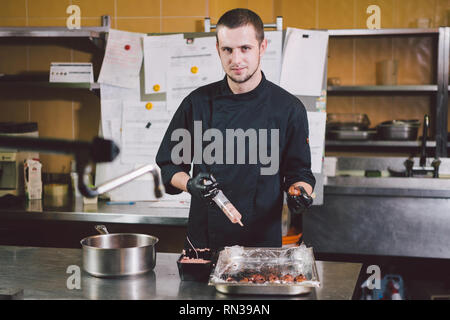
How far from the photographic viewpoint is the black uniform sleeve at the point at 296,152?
2096 mm

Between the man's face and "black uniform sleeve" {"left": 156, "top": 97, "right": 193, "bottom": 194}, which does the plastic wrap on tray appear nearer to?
"black uniform sleeve" {"left": 156, "top": 97, "right": 193, "bottom": 194}

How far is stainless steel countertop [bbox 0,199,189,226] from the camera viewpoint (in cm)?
266

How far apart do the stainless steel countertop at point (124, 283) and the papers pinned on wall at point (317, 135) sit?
1.27m

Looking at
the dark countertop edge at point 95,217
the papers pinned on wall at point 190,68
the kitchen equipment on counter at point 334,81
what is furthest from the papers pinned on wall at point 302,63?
the kitchen equipment on counter at point 334,81

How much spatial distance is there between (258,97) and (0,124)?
1793 millimetres

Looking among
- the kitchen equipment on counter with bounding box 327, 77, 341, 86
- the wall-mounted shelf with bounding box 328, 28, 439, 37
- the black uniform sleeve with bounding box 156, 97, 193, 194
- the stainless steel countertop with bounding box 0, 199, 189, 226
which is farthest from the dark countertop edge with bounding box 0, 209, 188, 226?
the kitchen equipment on counter with bounding box 327, 77, 341, 86

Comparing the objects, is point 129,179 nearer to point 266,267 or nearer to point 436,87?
point 266,267

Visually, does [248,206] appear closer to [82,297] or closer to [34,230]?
[82,297]

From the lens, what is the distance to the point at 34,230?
10.1 feet

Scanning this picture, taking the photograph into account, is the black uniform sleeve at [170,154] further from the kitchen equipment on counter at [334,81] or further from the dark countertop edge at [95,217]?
the kitchen equipment on counter at [334,81]

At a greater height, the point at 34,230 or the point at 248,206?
the point at 248,206
